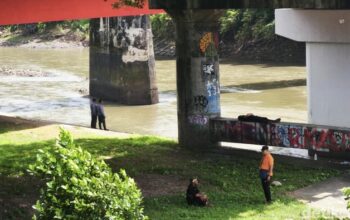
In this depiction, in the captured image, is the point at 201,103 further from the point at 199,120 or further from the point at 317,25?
the point at 317,25

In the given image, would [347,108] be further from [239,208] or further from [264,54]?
[264,54]

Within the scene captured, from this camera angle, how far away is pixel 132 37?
3750cm

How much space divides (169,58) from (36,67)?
550 inches

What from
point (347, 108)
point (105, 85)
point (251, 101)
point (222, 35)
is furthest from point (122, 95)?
point (222, 35)

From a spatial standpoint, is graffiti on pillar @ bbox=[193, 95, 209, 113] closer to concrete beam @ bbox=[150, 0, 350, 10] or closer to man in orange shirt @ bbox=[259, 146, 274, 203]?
concrete beam @ bbox=[150, 0, 350, 10]

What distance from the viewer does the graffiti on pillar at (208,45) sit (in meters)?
20.9

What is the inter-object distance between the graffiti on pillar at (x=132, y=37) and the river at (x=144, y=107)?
306cm

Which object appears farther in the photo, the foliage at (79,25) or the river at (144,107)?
the foliage at (79,25)

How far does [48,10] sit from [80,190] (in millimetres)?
16884

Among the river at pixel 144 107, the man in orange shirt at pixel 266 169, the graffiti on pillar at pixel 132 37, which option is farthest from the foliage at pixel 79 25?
the man in orange shirt at pixel 266 169

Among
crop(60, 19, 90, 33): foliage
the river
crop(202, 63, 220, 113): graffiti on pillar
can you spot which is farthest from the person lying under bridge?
crop(60, 19, 90, 33): foliage

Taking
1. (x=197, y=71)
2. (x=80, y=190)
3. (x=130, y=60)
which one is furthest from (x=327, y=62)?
(x=130, y=60)

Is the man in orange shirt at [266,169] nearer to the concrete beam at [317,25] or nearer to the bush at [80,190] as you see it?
the concrete beam at [317,25]

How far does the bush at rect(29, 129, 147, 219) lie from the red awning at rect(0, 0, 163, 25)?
556 inches
